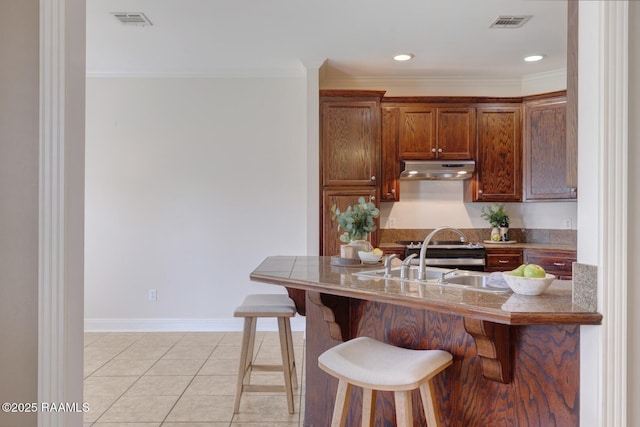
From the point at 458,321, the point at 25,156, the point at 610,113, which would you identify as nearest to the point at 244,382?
the point at 458,321

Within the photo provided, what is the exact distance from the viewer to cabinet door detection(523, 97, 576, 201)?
3.87 metres

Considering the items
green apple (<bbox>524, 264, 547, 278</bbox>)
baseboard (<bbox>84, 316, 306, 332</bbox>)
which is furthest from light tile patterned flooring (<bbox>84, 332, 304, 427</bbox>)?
green apple (<bbox>524, 264, 547, 278</bbox>)

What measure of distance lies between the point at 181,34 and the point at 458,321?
3115 mm

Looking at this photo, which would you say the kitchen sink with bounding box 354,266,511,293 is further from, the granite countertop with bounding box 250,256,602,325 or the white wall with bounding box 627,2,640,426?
the white wall with bounding box 627,2,640,426

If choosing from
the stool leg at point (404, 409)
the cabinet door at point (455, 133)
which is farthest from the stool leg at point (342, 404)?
the cabinet door at point (455, 133)

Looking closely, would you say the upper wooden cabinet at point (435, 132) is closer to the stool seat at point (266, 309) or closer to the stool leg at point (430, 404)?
the stool seat at point (266, 309)

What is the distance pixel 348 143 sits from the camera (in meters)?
3.93

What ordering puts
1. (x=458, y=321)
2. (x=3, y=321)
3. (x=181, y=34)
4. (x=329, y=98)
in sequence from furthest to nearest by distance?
(x=329, y=98)
(x=181, y=34)
(x=458, y=321)
(x=3, y=321)

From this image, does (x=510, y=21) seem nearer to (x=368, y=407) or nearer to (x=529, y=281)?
(x=529, y=281)

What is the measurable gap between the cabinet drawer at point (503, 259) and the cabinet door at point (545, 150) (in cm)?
63

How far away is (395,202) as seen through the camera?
4.42 m

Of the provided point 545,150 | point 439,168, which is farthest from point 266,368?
point 545,150

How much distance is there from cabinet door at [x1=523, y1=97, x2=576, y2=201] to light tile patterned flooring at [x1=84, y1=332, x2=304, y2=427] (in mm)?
2836

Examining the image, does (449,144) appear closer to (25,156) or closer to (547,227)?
(547,227)
